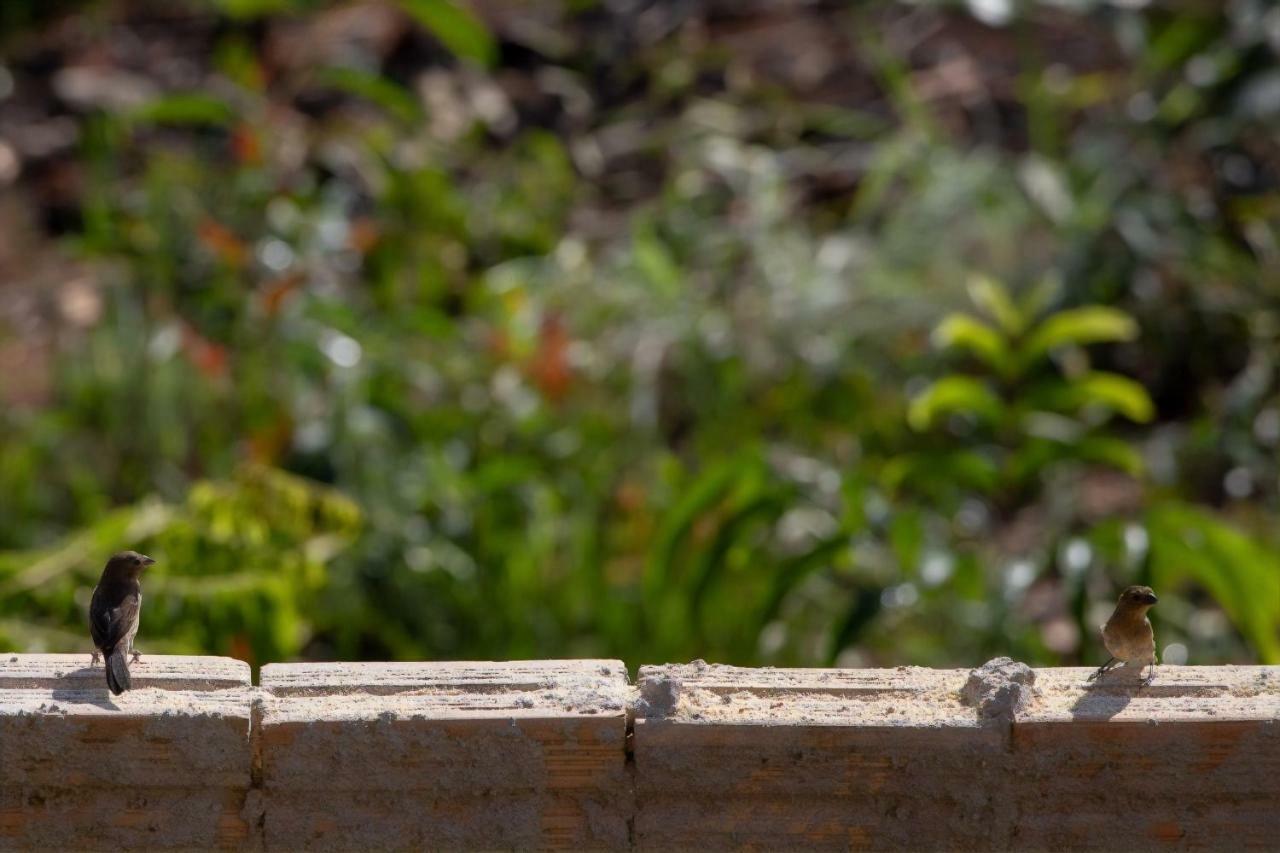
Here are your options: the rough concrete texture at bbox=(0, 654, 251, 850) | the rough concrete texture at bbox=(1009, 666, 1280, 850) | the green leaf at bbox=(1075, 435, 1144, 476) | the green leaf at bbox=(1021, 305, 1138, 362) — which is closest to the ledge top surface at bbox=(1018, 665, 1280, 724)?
the rough concrete texture at bbox=(1009, 666, 1280, 850)

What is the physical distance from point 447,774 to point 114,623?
21.4 inches

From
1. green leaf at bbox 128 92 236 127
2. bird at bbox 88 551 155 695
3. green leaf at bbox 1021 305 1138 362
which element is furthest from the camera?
green leaf at bbox 128 92 236 127

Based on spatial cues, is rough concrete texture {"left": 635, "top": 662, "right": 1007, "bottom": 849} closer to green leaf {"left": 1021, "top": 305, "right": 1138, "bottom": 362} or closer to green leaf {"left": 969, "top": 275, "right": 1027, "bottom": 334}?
green leaf {"left": 1021, "top": 305, "right": 1138, "bottom": 362}

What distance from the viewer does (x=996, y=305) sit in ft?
15.9

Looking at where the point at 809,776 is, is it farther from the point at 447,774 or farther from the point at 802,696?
the point at 447,774

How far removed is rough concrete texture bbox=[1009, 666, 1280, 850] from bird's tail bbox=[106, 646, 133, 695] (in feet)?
3.66

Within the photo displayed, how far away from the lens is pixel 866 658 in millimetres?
4504

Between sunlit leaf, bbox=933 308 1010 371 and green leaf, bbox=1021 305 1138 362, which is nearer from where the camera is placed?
sunlit leaf, bbox=933 308 1010 371

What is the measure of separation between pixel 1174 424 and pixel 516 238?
2.38 m

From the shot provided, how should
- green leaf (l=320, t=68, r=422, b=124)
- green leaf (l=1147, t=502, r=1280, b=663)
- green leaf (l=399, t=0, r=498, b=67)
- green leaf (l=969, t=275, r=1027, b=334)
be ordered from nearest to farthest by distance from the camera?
green leaf (l=1147, t=502, r=1280, b=663) < green leaf (l=969, t=275, r=1027, b=334) < green leaf (l=320, t=68, r=422, b=124) < green leaf (l=399, t=0, r=498, b=67)

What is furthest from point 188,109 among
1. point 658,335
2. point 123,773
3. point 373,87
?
point 123,773

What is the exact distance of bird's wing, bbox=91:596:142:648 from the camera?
7.68 ft

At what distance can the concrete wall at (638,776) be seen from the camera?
216 cm

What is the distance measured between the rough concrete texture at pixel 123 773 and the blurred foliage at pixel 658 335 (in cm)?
137
